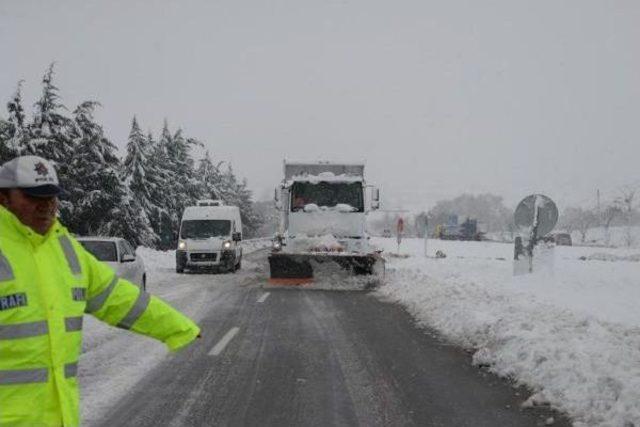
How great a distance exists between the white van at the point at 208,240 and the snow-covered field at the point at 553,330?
8.77 m

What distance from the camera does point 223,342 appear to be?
32.3 ft

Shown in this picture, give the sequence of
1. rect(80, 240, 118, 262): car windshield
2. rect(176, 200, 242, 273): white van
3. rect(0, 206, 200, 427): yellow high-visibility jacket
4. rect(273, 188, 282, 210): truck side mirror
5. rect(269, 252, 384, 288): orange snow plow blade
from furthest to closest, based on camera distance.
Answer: rect(176, 200, 242, 273): white van, rect(273, 188, 282, 210): truck side mirror, rect(269, 252, 384, 288): orange snow plow blade, rect(80, 240, 118, 262): car windshield, rect(0, 206, 200, 427): yellow high-visibility jacket

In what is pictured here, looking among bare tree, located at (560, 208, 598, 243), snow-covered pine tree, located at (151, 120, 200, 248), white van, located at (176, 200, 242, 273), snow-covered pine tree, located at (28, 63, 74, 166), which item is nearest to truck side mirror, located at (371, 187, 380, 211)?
white van, located at (176, 200, 242, 273)

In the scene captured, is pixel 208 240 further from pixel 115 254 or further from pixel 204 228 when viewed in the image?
pixel 115 254

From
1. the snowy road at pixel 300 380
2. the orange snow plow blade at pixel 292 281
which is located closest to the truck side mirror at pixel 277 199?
the orange snow plow blade at pixel 292 281

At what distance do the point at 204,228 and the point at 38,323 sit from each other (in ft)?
76.1

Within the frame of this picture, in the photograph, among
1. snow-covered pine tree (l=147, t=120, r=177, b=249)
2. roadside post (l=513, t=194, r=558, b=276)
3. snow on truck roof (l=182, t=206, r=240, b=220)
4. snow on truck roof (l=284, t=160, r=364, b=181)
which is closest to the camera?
roadside post (l=513, t=194, r=558, b=276)

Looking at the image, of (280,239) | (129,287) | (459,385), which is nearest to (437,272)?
(280,239)

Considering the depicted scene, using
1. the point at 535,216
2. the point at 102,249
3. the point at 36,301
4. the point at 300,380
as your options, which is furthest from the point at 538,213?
the point at 36,301

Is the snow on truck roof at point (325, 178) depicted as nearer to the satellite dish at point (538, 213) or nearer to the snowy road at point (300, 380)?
the satellite dish at point (538, 213)

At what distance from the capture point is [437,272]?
66.6ft

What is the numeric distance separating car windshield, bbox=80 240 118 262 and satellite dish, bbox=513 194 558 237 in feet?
33.1

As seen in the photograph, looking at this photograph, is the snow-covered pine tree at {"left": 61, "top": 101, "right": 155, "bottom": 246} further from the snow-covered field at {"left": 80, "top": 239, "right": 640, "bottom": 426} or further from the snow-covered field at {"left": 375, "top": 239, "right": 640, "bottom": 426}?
the snow-covered field at {"left": 375, "top": 239, "right": 640, "bottom": 426}

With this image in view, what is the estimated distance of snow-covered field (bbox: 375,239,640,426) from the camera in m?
6.30
